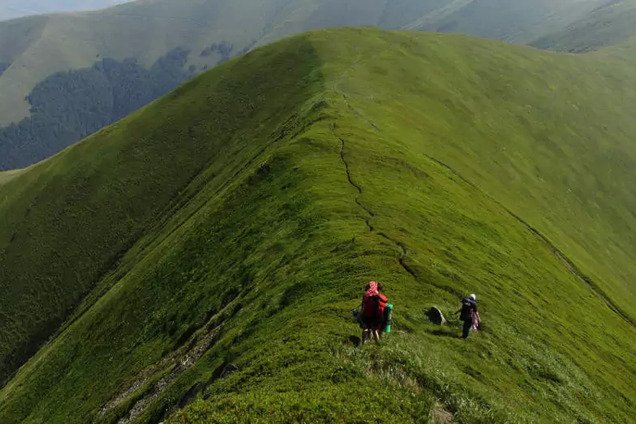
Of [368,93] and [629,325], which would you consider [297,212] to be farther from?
[368,93]

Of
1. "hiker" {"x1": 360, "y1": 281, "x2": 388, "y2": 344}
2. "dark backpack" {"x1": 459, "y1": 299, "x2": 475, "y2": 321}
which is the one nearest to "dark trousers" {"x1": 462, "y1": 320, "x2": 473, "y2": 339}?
"dark backpack" {"x1": 459, "y1": 299, "x2": 475, "y2": 321}

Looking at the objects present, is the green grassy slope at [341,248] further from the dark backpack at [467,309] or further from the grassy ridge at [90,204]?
the dark backpack at [467,309]

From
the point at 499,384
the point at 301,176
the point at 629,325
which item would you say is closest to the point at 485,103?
the point at 629,325

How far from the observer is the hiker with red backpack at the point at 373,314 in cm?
2680

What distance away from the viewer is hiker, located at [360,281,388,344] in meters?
26.8

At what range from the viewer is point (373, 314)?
88.7 ft

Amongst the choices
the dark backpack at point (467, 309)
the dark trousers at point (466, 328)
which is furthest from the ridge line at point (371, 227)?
the dark trousers at point (466, 328)

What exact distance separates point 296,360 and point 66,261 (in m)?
119

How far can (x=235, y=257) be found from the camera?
2219 inches

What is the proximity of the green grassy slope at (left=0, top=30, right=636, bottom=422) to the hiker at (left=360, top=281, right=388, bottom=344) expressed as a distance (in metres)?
0.93

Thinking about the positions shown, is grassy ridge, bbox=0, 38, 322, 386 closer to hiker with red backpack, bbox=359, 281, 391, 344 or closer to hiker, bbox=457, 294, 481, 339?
hiker, bbox=457, 294, 481, 339

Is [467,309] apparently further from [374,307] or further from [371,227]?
[371,227]

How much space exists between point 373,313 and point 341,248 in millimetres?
15255

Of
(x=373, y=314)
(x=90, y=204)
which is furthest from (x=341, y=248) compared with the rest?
(x=90, y=204)
